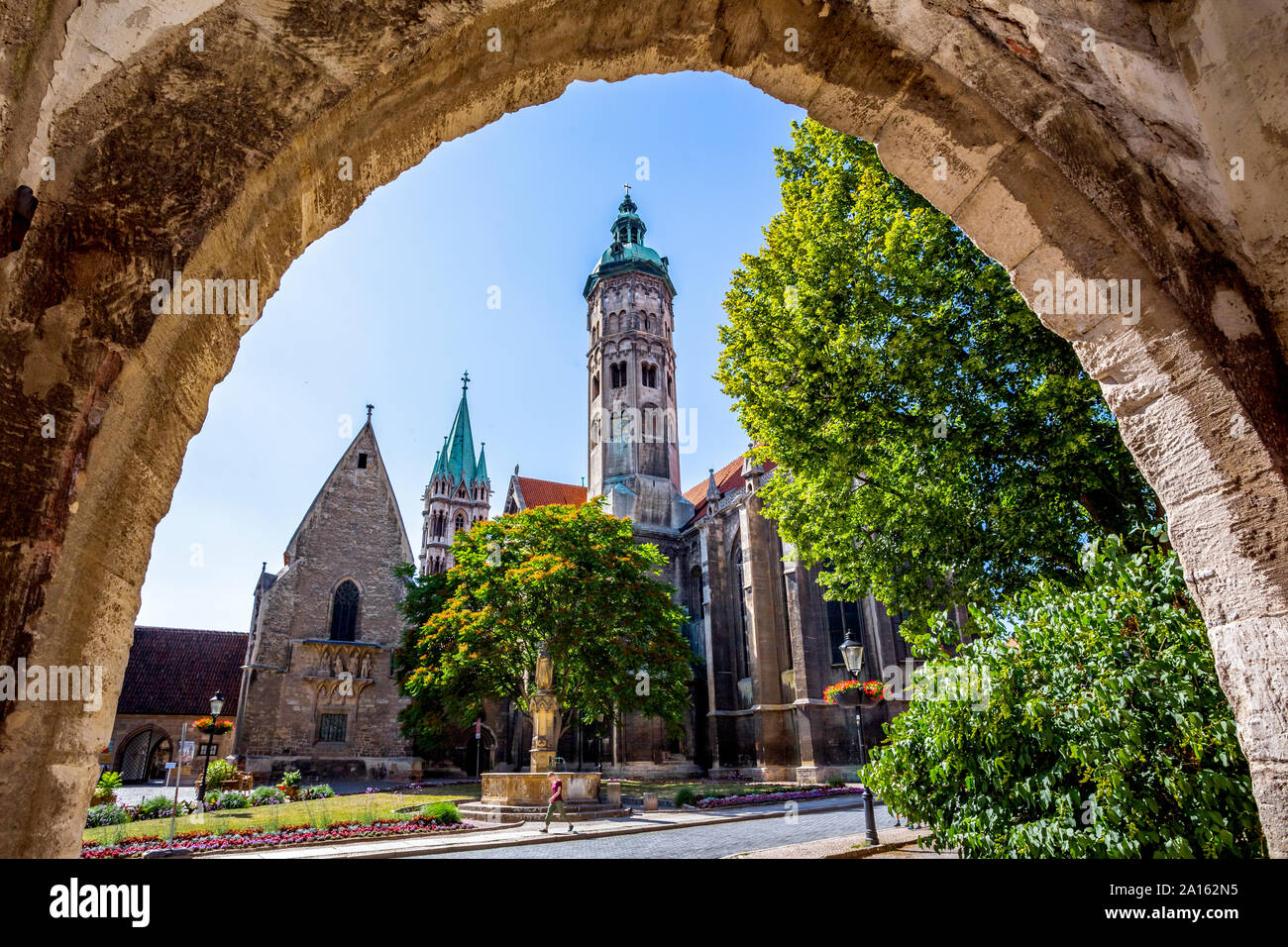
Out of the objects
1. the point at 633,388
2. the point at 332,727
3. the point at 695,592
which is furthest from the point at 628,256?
the point at 332,727

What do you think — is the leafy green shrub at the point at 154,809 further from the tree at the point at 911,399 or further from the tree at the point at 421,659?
the tree at the point at 911,399

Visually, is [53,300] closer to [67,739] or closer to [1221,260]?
[67,739]

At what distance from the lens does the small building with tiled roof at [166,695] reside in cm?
3356

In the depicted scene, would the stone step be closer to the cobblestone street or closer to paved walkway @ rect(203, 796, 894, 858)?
paved walkway @ rect(203, 796, 894, 858)

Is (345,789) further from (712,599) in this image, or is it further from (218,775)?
(712,599)

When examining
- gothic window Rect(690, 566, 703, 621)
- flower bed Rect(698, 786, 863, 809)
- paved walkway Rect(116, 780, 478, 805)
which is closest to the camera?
flower bed Rect(698, 786, 863, 809)

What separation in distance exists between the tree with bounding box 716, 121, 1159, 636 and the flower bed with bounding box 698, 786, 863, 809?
35.9 ft

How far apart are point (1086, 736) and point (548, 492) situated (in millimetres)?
45388

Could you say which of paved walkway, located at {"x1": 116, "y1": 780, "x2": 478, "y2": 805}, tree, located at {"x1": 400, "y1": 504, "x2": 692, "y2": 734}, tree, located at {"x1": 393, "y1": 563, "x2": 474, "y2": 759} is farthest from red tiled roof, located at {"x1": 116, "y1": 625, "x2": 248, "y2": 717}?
tree, located at {"x1": 400, "y1": 504, "x2": 692, "y2": 734}

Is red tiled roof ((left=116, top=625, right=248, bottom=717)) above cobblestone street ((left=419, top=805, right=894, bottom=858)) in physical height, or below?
above

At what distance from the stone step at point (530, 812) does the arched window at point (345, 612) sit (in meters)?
15.3

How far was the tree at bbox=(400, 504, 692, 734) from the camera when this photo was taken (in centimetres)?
2320

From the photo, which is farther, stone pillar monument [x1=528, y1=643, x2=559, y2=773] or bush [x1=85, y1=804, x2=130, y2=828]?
stone pillar monument [x1=528, y1=643, x2=559, y2=773]

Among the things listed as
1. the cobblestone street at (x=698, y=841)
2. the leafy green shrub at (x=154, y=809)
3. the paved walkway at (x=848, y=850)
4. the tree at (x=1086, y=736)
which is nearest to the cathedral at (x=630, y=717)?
the leafy green shrub at (x=154, y=809)
